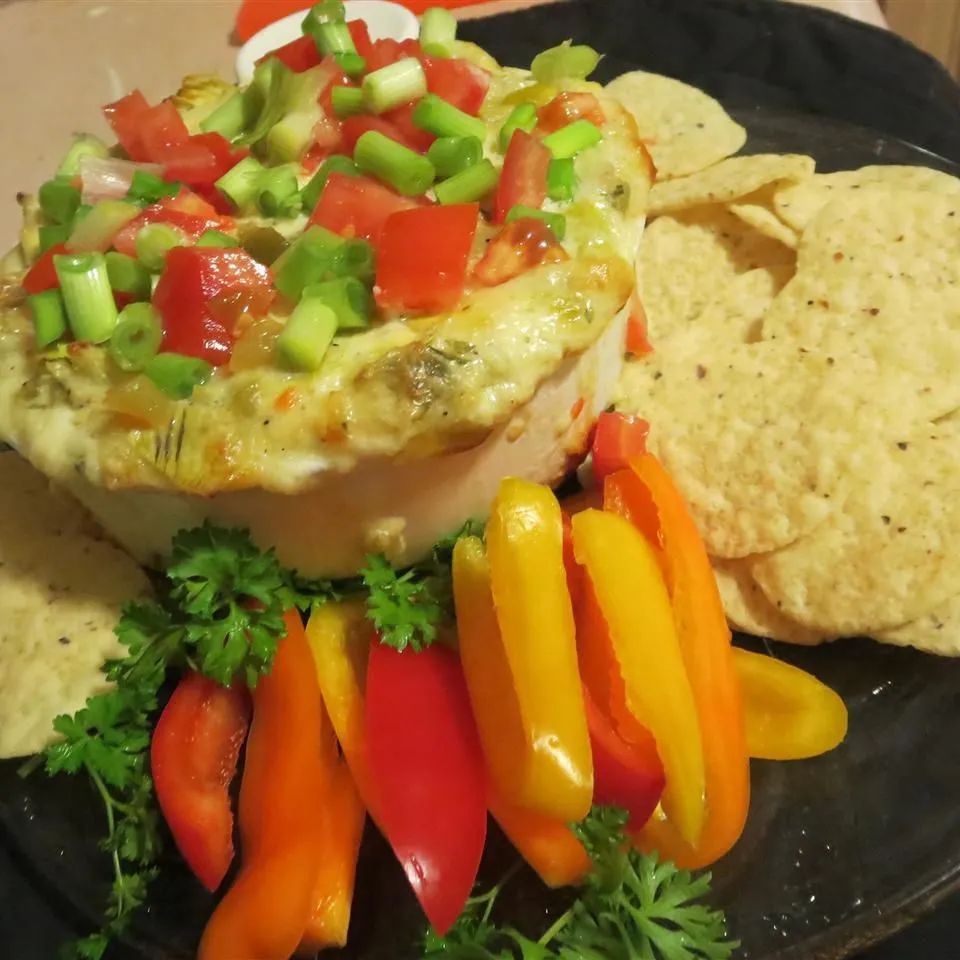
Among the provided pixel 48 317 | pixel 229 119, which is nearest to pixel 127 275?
pixel 48 317

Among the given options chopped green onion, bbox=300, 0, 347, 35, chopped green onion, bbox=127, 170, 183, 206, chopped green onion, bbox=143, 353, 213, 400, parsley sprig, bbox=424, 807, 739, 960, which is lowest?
parsley sprig, bbox=424, 807, 739, 960

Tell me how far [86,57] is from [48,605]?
3.63 meters

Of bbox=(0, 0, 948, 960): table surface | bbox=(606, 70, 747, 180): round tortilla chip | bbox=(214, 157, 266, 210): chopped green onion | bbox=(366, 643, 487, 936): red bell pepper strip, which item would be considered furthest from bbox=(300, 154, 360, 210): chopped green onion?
bbox=(0, 0, 948, 960): table surface

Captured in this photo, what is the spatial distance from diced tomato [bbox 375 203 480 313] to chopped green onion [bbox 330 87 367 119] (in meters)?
0.60

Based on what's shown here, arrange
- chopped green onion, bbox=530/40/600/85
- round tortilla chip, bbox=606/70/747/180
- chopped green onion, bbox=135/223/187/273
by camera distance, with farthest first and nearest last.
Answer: round tortilla chip, bbox=606/70/747/180 → chopped green onion, bbox=530/40/600/85 → chopped green onion, bbox=135/223/187/273

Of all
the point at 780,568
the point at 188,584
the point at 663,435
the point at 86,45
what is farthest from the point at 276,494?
the point at 86,45

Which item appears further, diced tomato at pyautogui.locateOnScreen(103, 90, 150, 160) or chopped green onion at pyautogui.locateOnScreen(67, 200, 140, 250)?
diced tomato at pyautogui.locateOnScreen(103, 90, 150, 160)

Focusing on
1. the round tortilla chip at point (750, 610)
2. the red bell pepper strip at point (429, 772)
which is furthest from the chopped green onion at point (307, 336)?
the round tortilla chip at point (750, 610)

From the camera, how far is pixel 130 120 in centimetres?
262

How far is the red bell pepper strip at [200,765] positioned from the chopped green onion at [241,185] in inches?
45.3

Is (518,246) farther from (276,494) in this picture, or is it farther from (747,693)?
(747,693)

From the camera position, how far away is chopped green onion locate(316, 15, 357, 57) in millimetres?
2699

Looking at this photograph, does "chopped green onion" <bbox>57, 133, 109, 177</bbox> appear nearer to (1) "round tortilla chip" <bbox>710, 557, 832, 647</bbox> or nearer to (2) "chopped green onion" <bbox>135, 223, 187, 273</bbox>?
(2) "chopped green onion" <bbox>135, 223, 187, 273</bbox>

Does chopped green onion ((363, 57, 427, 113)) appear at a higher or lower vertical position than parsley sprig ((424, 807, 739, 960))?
higher
